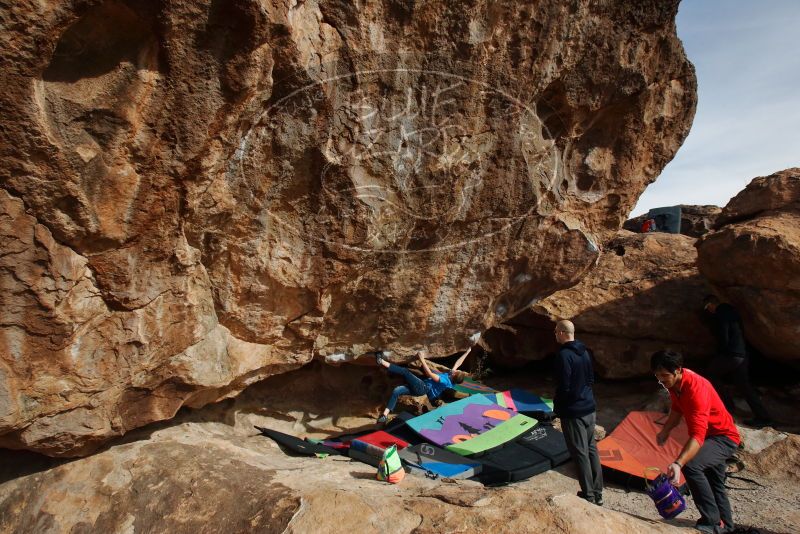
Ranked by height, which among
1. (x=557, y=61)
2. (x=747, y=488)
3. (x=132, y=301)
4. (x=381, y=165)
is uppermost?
(x=557, y=61)

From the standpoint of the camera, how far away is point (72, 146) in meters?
2.75

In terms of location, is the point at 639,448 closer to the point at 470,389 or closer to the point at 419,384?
the point at 470,389

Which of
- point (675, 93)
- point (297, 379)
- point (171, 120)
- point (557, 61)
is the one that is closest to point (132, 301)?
point (171, 120)

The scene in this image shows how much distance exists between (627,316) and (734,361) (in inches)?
51.6

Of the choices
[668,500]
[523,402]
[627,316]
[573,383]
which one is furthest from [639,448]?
[627,316]

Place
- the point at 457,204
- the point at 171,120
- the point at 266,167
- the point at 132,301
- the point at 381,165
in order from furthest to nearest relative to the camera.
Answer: the point at 457,204 < the point at 381,165 < the point at 266,167 < the point at 132,301 < the point at 171,120

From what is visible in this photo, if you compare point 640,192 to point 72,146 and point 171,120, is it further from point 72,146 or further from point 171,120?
point 72,146

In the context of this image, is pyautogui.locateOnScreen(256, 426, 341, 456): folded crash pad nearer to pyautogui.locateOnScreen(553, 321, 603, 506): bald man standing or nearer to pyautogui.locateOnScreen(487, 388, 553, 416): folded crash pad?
pyautogui.locateOnScreen(553, 321, 603, 506): bald man standing

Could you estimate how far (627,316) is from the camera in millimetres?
6527

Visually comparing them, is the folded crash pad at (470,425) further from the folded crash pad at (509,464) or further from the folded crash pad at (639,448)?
the folded crash pad at (639,448)

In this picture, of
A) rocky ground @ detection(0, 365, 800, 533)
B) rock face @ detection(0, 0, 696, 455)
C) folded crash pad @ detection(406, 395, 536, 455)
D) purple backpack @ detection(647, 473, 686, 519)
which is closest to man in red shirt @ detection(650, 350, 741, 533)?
purple backpack @ detection(647, 473, 686, 519)

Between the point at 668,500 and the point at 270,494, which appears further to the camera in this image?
the point at 270,494

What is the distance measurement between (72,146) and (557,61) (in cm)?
324

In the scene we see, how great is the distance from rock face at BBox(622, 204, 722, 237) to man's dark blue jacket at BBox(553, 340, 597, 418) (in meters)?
9.63
